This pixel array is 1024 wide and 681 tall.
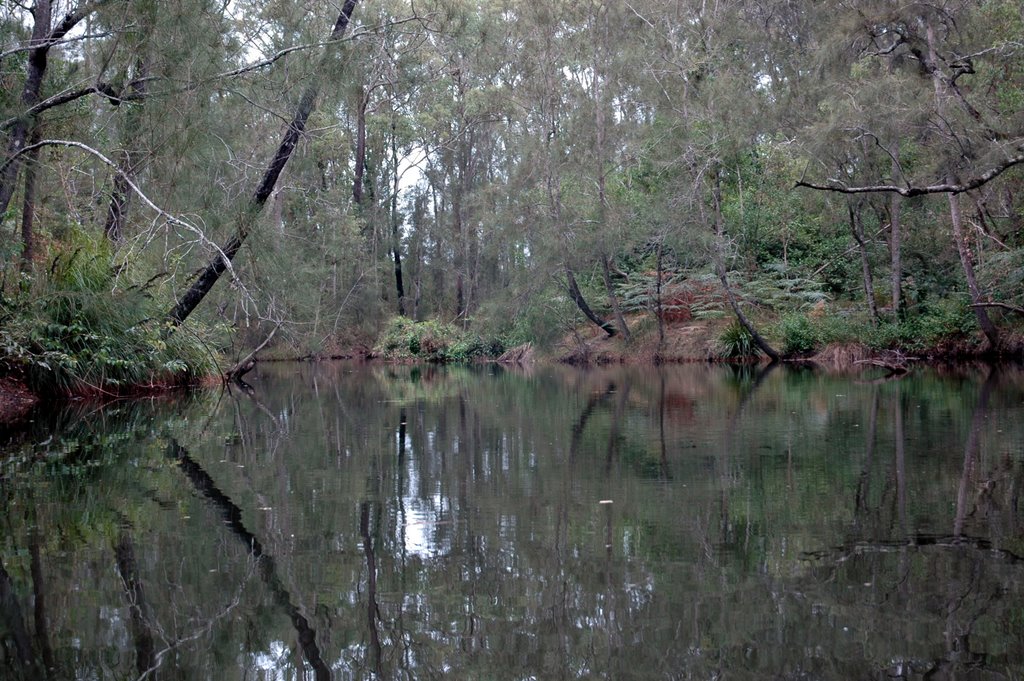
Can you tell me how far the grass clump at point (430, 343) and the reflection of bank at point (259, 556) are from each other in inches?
918

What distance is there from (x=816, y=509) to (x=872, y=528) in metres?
0.43

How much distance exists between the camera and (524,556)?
12.1 ft

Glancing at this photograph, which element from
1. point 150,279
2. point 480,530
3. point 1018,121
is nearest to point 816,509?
point 480,530

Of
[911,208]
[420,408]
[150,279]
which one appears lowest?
[420,408]

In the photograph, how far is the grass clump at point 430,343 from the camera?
30375mm

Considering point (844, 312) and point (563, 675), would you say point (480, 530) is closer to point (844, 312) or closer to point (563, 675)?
point (563, 675)

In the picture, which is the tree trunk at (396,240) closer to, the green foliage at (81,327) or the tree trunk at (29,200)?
the tree trunk at (29,200)

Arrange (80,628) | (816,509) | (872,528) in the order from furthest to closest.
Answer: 1. (816,509)
2. (872,528)
3. (80,628)

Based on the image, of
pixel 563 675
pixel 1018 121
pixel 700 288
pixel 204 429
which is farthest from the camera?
pixel 700 288

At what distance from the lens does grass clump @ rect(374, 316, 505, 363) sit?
30.4 metres

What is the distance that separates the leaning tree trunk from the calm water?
147 inches

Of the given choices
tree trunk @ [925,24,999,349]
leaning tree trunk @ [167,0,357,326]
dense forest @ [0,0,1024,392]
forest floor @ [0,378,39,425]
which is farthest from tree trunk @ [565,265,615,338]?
forest floor @ [0,378,39,425]

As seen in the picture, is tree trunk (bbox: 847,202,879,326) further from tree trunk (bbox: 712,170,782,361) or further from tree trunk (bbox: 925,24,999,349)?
tree trunk (bbox: 712,170,782,361)

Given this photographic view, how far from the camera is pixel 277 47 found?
10.5 m
